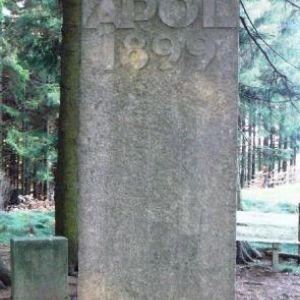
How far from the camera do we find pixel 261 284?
23.7 ft

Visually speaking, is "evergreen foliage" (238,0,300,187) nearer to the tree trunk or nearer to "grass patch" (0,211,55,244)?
the tree trunk

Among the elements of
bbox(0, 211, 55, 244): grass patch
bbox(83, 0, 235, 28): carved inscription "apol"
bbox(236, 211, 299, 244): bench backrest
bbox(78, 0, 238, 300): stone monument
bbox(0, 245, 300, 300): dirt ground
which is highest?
bbox(83, 0, 235, 28): carved inscription "apol"

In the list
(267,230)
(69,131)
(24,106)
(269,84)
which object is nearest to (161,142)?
(69,131)

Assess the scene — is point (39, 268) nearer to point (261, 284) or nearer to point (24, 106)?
point (261, 284)

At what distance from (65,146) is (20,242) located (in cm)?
187

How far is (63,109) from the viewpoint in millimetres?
6855

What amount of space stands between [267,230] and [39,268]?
15.5ft

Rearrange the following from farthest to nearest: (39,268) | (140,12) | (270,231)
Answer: (270,231) → (39,268) → (140,12)

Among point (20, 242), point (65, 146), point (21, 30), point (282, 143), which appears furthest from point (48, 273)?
point (282, 143)

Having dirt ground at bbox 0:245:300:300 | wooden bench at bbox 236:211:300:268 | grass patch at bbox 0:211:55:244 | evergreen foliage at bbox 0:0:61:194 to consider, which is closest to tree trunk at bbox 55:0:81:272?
dirt ground at bbox 0:245:300:300

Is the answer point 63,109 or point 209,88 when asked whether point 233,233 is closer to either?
point 209,88

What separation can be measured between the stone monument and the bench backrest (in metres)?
5.95

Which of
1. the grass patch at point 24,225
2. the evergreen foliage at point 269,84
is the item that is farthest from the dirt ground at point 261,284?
the evergreen foliage at point 269,84

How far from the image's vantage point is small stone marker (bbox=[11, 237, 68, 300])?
5355mm
